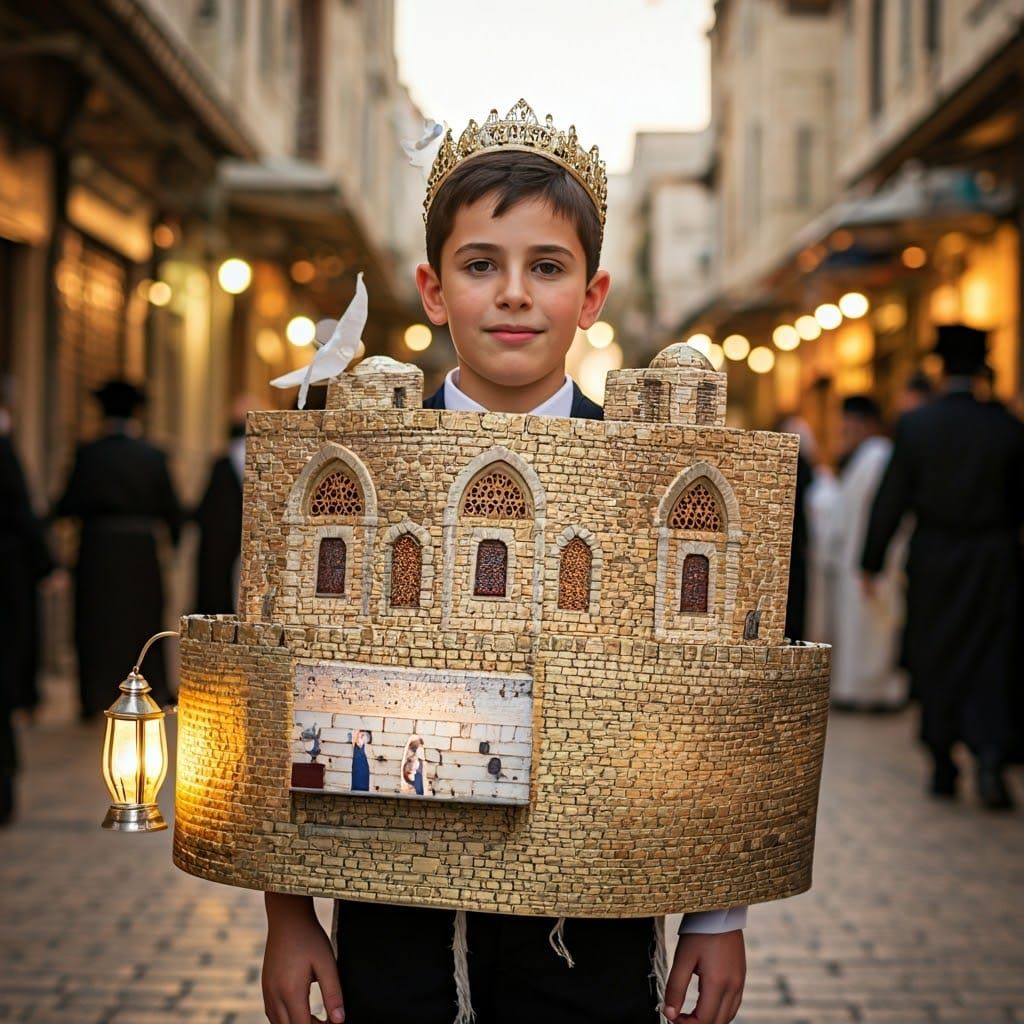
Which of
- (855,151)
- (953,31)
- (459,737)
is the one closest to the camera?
(459,737)

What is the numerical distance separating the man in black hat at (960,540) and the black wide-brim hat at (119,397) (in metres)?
5.16

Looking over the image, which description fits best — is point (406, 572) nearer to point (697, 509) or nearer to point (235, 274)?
point (697, 509)

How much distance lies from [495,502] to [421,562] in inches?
5.5

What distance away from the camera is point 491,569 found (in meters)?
2.59

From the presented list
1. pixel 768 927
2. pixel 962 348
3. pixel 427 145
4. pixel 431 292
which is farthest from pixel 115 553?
pixel 431 292

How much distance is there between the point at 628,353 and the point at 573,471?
65.2m

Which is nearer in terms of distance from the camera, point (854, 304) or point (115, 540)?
point (115, 540)

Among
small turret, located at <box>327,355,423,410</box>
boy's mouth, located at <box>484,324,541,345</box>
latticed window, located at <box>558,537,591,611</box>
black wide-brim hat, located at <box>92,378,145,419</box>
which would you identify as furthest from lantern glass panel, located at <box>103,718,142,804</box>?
black wide-brim hat, located at <box>92,378,145,419</box>

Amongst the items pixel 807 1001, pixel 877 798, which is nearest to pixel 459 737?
pixel 807 1001

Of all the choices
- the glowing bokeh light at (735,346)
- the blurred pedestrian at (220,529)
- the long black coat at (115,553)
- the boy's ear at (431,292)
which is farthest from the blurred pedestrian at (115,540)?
the glowing bokeh light at (735,346)

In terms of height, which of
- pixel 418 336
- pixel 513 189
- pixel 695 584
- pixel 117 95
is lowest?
pixel 695 584

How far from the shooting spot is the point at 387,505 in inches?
102

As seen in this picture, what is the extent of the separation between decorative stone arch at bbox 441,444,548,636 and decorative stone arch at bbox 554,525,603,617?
3cm

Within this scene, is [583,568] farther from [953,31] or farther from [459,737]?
[953,31]
